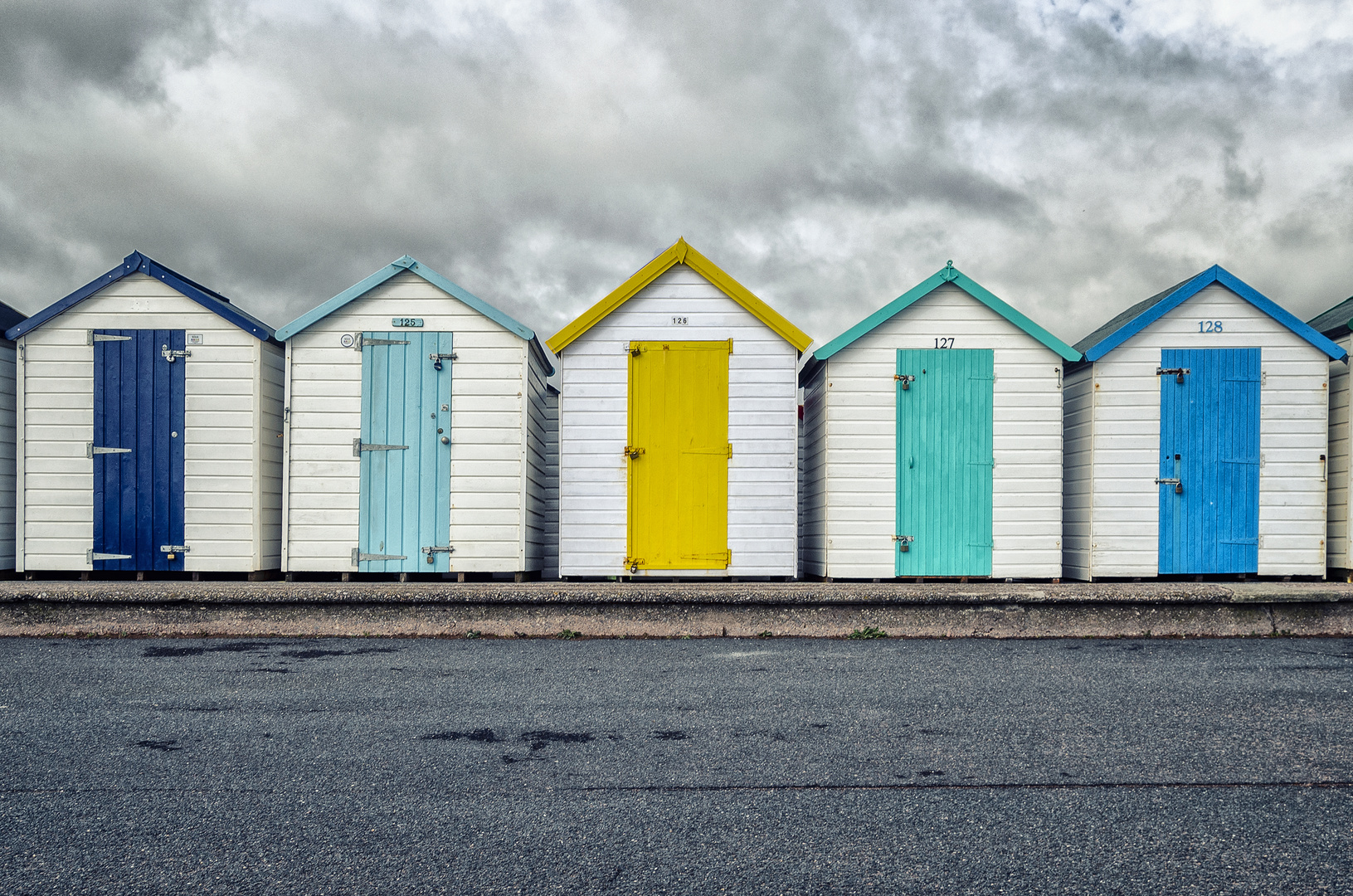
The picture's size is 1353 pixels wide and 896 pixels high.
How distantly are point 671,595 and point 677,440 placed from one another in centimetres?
181

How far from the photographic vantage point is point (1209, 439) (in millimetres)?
8578

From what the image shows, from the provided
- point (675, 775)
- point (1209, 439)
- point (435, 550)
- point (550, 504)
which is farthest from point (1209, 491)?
point (435, 550)

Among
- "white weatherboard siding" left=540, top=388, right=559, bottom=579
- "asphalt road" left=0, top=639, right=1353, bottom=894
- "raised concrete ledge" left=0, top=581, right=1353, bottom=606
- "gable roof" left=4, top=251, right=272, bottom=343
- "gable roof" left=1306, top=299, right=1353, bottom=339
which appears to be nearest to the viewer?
"asphalt road" left=0, top=639, right=1353, bottom=894

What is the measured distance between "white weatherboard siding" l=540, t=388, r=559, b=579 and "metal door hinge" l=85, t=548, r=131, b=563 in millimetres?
4101

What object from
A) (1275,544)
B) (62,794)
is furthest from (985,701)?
(1275,544)

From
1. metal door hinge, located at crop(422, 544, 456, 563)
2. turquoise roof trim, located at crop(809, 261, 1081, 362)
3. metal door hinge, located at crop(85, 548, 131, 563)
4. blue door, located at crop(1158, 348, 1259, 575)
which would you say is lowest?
metal door hinge, located at crop(85, 548, 131, 563)

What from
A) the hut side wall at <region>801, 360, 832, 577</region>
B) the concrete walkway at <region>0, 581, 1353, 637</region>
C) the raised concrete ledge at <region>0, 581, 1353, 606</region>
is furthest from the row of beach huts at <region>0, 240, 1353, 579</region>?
the concrete walkway at <region>0, 581, 1353, 637</region>

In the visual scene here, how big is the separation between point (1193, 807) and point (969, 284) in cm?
604

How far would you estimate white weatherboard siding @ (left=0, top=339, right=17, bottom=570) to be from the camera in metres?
8.58

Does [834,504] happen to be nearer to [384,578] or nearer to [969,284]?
[969,284]

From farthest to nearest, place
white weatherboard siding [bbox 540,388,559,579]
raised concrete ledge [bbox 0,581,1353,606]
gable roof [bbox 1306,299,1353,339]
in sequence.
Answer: white weatherboard siding [bbox 540,388,559,579] → gable roof [bbox 1306,299,1353,339] → raised concrete ledge [bbox 0,581,1353,606]

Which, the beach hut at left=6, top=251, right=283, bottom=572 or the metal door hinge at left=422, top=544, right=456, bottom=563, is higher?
the beach hut at left=6, top=251, right=283, bottom=572

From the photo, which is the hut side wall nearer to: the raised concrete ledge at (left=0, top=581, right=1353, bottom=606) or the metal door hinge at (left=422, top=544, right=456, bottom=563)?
the raised concrete ledge at (left=0, top=581, right=1353, bottom=606)

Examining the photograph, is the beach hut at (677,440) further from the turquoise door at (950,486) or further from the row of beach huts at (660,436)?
the turquoise door at (950,486)
